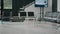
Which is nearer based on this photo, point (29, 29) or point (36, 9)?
point (29, 29)

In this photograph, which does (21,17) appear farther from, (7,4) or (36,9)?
(7,4)

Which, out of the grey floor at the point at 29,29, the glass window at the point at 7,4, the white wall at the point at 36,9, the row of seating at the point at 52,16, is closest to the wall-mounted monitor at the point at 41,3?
the white wall at the point at 36,9

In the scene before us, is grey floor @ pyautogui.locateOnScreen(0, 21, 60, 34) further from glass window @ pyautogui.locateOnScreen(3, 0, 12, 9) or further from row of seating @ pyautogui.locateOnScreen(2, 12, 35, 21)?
glass window @ pyautogui.locateOnScreen(3, 0, 12, 9)

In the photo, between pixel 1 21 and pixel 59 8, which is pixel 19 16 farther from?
pixel 59 8

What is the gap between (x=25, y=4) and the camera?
11.0 metres

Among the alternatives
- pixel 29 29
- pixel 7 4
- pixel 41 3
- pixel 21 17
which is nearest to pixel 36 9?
pixel 41 3

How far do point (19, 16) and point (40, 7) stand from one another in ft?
4.90

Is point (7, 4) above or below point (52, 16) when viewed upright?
above

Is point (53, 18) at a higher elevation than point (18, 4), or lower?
lower

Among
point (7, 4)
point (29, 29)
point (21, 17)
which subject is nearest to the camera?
point (29, 29)

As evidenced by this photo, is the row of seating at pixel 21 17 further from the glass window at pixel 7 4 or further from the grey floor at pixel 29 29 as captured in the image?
the glass window at pixel 7 4

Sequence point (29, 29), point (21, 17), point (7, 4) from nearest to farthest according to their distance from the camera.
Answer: point (29, 29) → point (7, 4) → point (21, 17)

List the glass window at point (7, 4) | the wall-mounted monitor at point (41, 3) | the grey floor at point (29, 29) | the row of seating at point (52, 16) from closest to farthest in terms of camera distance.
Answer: the grey floor at point (29, 29) → the row of seating at point (52, 16) → the wall-mounted monitor at point (41, 3) → the glass window at point (7, 4)

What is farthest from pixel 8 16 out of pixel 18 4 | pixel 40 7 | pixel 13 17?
pixel 40 7
